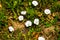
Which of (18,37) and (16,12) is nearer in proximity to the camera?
(18,37)

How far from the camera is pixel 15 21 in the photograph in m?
3.78

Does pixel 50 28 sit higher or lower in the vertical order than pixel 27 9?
lower

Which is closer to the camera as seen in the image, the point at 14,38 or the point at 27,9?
the point at 14,38

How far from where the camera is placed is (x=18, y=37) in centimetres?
360

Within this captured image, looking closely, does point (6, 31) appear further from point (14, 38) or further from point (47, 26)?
point (47, 26)

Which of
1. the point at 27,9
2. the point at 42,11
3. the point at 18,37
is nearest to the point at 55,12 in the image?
the point at 42,11

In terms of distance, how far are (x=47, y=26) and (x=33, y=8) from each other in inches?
16.4

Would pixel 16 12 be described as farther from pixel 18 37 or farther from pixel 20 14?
pixel 18 37

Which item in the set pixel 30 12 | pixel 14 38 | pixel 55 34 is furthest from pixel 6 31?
pixel 55 34

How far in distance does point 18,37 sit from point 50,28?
0.55m

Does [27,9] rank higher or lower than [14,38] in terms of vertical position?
higher

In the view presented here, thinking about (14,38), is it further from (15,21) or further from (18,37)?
(15,21)

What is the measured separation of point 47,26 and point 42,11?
31 centimetres

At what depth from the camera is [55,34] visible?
12.0 feet
